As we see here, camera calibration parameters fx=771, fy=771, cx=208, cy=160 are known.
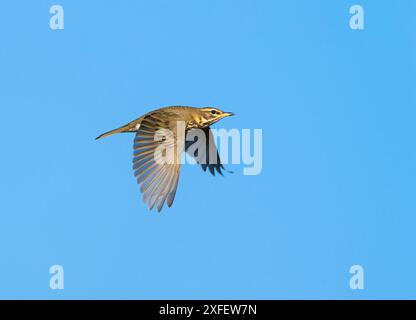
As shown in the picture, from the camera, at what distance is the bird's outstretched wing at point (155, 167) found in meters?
7.82

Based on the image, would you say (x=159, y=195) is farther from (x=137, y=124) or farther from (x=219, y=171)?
(x=219, y=171)

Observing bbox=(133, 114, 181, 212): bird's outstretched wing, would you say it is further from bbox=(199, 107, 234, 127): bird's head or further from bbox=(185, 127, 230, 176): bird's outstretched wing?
bbox=(185, 127, 230, 176): bird's outstretched wing

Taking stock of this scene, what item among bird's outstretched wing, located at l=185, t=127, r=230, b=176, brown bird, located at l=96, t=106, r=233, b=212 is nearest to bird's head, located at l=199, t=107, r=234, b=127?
brown bird, located at l=96, t=106, r=233, b=212

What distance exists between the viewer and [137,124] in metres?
9.43

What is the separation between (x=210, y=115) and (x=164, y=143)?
1.42m

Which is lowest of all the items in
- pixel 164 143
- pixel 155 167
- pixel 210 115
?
pixel 155 167

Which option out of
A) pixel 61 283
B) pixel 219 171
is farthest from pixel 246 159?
pixel 61 283

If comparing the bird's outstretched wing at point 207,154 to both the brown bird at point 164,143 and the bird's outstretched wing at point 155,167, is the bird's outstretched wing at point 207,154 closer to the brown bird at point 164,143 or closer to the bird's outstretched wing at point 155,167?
the brown bird at point 164,143

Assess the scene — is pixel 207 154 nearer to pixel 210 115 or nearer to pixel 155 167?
pixel 210 115

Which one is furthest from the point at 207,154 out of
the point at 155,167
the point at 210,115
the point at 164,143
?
the point at 155,167

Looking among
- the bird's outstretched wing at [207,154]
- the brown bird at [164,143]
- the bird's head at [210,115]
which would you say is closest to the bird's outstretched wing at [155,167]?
the brown bird at [164,143]

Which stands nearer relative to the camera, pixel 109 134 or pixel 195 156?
pixel 109 134

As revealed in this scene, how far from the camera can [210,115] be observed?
9750mm
